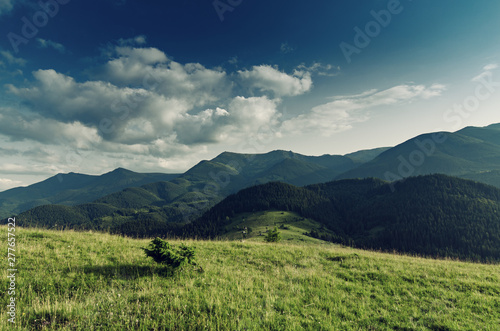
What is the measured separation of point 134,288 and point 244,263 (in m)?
6.99

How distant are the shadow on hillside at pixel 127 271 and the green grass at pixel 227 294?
45mm

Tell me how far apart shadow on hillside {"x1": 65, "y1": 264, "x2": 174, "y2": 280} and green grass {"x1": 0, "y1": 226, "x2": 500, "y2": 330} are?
45mm

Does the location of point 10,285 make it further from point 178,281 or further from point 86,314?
point 178,281

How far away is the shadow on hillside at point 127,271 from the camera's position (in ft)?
33.4

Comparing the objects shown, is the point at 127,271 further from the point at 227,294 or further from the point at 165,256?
the point at 227,294

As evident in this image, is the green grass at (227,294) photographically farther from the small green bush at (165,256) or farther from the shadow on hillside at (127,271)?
the small green bush at (165,256)

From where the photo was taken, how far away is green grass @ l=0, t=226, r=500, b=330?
23.4 ft

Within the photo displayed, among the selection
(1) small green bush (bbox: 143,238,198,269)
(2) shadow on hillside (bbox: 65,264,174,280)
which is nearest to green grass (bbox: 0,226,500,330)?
(2) shadow on hillside (bbox: 65,264,174,280)

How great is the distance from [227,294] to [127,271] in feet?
17.0

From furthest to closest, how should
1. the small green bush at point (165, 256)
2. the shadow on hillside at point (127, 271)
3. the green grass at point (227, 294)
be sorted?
the small green bush at point (165, 256)
the shadow on hillside at point (127, 271)
the green grass at point (227, 294)

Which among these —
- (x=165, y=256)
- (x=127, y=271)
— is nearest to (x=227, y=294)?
(x=165, y=256)

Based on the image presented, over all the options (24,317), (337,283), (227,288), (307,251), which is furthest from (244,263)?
(24,317)

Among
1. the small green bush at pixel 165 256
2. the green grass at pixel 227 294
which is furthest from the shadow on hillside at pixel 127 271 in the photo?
the small green bush at pixel 165 256

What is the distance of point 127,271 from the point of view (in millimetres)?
10859
